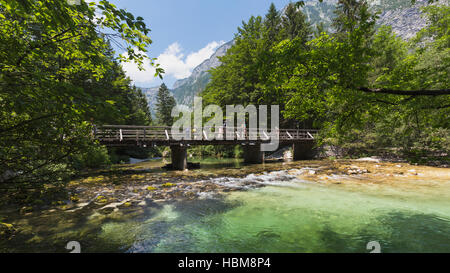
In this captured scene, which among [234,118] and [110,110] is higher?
[234,118]

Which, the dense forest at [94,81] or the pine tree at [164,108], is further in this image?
the pine tree at [164,108]

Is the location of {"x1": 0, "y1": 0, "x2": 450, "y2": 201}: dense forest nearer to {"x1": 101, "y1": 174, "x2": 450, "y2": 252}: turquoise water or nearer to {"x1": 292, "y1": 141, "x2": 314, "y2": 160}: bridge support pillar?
{"x1": 101, "y1": 174, "x2": 450, "y2": 252}: turquoise water

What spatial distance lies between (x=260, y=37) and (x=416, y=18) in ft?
722

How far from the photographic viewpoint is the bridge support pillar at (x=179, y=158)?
58.7 feet

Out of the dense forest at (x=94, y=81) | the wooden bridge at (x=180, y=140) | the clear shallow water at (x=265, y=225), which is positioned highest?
the dense forest at (x=94, y=81)

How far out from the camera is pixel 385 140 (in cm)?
1862

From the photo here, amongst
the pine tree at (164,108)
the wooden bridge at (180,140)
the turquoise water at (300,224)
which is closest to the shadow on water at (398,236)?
the turquoise water at (300,224)

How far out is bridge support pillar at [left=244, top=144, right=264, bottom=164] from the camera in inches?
881

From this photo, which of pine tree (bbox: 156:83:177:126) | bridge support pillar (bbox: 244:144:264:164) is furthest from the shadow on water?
pine tree (bbox: 156:83:177:126)

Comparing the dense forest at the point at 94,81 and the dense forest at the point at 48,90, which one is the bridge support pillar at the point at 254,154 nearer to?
the dense forest at the point at 94,81

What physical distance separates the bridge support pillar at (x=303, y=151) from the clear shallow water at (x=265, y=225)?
1685 cm

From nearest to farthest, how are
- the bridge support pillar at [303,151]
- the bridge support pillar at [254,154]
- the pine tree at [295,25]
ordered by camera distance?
the bridge support pillar at [254,154], the bridge support pillar at [303,151], the pine tree at [295,25]
